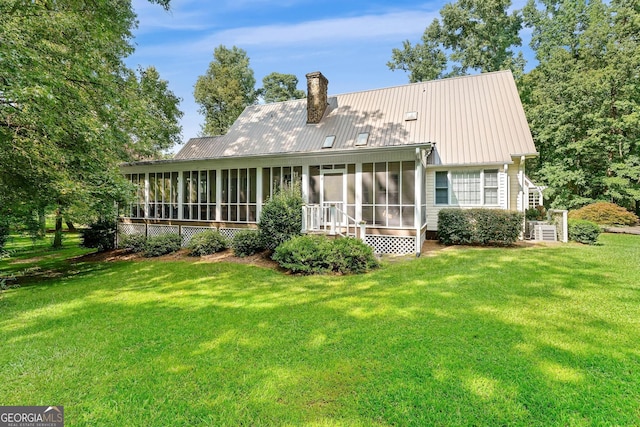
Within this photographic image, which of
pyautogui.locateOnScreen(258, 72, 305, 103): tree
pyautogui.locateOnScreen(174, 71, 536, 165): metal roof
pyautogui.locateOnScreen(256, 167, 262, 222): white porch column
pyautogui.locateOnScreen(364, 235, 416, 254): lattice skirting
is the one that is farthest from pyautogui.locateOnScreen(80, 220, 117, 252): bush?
pyautogui.locateOnScreen(258, 72, 305, 103): tree

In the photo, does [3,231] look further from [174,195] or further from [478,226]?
[478,226]

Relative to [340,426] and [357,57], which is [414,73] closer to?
[357,57]

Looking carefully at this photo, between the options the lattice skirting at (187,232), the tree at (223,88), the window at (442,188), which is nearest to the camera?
the window at (442,188)

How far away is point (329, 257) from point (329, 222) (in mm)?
3089

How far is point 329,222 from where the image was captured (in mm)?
10703

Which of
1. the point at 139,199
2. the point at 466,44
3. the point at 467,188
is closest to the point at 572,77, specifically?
the point at 466,44

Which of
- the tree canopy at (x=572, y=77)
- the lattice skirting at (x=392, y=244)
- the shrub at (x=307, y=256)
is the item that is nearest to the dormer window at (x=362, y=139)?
the lattice skirting at (x=392, y=244)

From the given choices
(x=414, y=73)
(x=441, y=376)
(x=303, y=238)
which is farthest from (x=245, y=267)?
(x=414, y=73)

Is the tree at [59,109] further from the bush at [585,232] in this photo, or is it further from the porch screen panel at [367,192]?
the bush at [585,232]

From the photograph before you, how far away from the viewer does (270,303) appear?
18.1ft

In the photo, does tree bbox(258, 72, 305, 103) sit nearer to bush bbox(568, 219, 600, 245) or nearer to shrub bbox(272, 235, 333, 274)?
shrub bbox(272, 235, 333, 274)

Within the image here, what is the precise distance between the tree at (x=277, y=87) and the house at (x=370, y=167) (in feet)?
53.7

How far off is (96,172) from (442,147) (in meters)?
12.0

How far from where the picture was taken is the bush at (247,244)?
10195 millimetres
